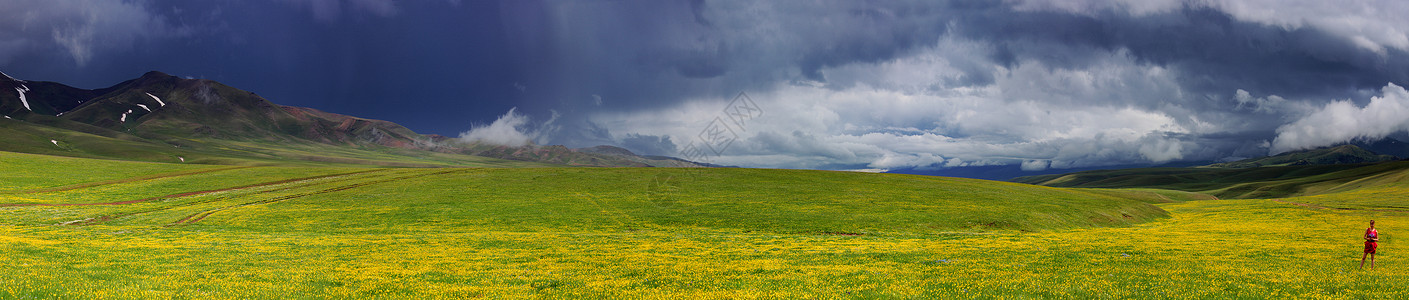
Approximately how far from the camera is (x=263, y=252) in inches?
1228

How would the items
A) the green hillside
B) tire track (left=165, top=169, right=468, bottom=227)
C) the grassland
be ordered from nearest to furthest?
the grassland < tire track (left=165, top=169, right=468, bottom=227) < the green hillside

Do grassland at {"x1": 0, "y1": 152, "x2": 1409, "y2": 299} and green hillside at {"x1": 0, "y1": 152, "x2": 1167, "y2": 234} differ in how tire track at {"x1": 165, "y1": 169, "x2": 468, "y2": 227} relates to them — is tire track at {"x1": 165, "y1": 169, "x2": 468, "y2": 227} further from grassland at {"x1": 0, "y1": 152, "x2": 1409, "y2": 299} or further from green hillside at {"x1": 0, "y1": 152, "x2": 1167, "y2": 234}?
green hillside at {"x1": 0, "y1": 152, "x2": 1167, "y2": 234}

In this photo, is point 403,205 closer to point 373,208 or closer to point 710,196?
point 373,208

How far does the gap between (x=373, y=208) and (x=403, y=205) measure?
304 centimetres

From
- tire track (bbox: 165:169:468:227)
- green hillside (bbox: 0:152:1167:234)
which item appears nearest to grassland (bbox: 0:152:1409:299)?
green hillside (bbox: 0:152:1167:234)

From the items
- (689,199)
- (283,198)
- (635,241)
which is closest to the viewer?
(635,241)

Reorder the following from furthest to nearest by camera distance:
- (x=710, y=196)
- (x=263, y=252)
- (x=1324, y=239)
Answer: (x=710, y=196), (x=1324, y=239), (x=263, y=252)

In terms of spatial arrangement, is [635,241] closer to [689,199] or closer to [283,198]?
[689,199]

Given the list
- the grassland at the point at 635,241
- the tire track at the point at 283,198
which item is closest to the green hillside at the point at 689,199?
the grassland at the point at 635,241

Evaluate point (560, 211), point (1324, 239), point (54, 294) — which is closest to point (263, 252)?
point (54, 294)

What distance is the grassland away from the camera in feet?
61.2

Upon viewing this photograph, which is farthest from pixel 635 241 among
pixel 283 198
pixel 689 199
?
pixel 283 198

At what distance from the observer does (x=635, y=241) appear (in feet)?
132

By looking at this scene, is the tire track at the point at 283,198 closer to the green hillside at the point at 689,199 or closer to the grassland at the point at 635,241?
the grassland at the point at 635,241
